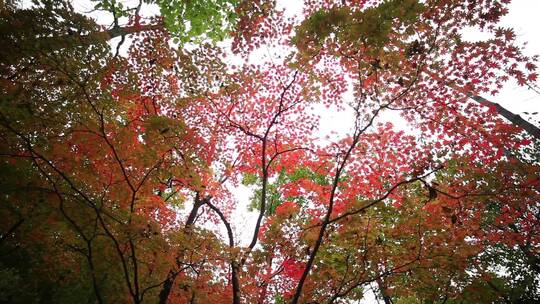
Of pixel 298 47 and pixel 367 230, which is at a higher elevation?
pixel 298 47

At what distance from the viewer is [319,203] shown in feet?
29.5

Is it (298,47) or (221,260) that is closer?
(298,47)

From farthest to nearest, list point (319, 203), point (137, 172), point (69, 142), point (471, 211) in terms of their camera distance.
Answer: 1. point (319, 203)
2. point (471, 211)
3. point (137, 172)
4. point (69, 142)

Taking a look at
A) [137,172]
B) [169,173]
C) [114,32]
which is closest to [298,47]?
[169,173]

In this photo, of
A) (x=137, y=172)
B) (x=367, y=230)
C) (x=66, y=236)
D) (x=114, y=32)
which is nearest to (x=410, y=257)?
(x=367, y=230)

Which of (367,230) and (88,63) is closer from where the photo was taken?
(88,63)

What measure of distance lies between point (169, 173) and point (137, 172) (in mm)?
940

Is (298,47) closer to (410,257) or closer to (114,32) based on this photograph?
(410,257)

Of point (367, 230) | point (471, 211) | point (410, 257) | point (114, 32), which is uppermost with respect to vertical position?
point (114, 32)

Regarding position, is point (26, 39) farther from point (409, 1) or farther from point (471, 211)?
point (471, 211)

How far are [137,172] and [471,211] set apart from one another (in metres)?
8.42

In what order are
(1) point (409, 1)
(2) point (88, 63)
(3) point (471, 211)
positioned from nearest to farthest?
1. (1) point (409, 1)
2. (2) point (88, 63)
3. (3) point (471, 211)

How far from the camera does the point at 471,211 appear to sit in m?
8.30

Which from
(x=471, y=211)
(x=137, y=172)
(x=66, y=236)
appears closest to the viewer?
(x=137, y=172)
